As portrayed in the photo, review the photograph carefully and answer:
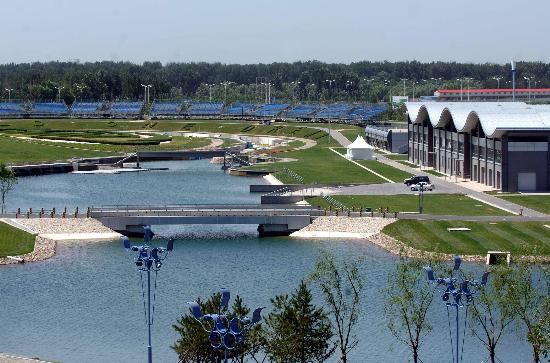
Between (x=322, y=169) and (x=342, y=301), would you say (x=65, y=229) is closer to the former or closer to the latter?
A: (x=342, y=301)

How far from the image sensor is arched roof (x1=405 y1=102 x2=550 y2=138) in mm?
101562

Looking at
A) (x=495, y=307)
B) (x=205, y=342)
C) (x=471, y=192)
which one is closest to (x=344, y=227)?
(x=471, y=192)

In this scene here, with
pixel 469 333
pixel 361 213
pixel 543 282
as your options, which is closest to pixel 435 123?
pixel 361 213

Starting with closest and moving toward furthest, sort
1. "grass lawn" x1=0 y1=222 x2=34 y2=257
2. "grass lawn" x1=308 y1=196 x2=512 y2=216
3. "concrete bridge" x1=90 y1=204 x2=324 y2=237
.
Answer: "grass lawn" x1=0 y1=222 x2=34 y2=257 < "concrete bridge" x1=90 y1=204 x2=324 y2=237 < "grass lawn" x1=308 y1=196 x2=512 y2=216

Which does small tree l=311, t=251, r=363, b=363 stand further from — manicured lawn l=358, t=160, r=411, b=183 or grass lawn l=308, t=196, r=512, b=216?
manicured lawn l=358, t=160, r=411, b=183

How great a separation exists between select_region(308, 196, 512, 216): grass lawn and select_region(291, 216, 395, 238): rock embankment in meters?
5.78

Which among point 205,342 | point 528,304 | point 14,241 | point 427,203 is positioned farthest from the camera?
point 427,203

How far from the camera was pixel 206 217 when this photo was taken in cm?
8544

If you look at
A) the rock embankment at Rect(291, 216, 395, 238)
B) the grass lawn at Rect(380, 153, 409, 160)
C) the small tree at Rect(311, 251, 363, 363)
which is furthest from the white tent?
the small tree at Rect(311, 251, 363, 363)

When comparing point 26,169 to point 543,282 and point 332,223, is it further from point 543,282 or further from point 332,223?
point 543,282

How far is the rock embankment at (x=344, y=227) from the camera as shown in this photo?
8379 cm

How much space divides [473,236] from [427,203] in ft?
52.4

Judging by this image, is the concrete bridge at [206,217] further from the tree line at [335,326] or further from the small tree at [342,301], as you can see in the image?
the tree line at [335,326]

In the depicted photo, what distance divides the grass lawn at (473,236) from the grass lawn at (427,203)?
5393 mm
